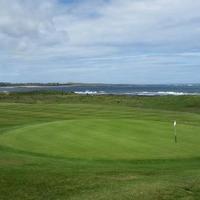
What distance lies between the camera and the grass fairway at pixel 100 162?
1205cm

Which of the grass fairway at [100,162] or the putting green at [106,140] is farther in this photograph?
the putting green at [106,140]

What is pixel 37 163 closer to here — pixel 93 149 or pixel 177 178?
pixel 93 149

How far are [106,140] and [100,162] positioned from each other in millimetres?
3016

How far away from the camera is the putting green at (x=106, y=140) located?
61.5ft

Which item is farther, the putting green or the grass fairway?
the putting green

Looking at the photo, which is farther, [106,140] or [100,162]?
[106,140]

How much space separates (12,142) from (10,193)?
352 inches

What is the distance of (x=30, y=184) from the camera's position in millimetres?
12883

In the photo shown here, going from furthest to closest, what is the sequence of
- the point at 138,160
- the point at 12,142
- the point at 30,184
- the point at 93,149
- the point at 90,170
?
the point at 12,142 < the point at 93,149 < the point at 138,160 < the point at 90,170 < the point at 30,184

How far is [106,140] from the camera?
2061 centimetres

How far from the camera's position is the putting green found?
18734 mm

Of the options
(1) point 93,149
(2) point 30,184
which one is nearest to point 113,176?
(2) point 30,184

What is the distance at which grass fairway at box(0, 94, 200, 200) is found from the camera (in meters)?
12.1

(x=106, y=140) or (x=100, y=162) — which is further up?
(x=106, y=140)
